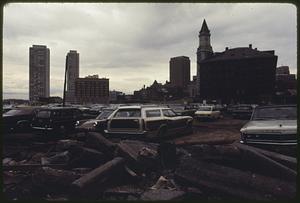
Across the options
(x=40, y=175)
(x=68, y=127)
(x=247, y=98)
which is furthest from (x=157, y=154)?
(x=247, y=98)

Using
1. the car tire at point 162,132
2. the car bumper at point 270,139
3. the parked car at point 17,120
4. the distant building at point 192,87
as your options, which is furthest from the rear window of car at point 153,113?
the distant building at point 192,87

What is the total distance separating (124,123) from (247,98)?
21662mm

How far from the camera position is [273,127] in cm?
664

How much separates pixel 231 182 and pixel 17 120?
10.8 metres

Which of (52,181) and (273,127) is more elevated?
(273,127)

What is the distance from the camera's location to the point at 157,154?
21.2 ft

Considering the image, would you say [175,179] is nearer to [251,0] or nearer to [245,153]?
[245,153]

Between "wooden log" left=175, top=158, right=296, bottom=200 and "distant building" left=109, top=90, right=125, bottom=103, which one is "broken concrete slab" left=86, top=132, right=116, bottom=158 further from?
"distant building" left=109, top=90, right=125, bottom=103

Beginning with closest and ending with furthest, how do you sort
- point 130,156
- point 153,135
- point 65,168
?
point 130,156 → point 65,168 → point 153,135

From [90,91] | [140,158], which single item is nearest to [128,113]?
[140,158]

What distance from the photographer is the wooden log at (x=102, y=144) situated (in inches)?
272

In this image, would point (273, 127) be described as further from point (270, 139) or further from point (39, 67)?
point (39, 67)

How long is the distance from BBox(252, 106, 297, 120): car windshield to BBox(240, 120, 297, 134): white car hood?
1.13ft

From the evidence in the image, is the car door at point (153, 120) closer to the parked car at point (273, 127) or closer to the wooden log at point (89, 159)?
the wooden log at point (89, 159)
